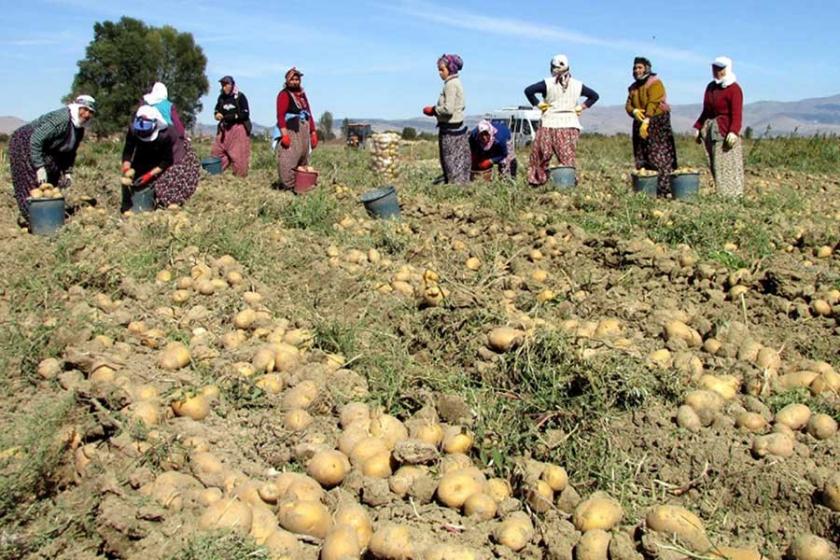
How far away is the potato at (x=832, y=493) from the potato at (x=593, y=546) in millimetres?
648

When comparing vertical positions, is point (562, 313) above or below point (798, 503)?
above

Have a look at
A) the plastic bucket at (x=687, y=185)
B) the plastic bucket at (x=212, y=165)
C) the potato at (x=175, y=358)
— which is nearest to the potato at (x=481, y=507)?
the potato at (x=175, y=358)

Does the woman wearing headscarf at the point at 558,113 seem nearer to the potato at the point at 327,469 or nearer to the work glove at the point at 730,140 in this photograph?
the work glove at the point at 730,140

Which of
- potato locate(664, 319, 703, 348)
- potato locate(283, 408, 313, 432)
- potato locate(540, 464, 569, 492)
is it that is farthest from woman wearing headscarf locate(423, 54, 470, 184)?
potato locate(540, 464, 569, 492)

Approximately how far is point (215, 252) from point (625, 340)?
9.00 ft

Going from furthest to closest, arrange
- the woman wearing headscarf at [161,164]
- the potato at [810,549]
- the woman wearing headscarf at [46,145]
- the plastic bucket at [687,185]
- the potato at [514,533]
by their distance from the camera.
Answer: the plastic bucket at [687,185] → the woman wearing headscarf at [161,164] → the woman wearing headscarf at [46,145] → the potato at [514,533] → the potato at [810,549]

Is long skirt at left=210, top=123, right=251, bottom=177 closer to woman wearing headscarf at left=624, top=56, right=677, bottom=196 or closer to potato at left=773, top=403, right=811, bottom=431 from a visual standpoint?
woman wearing headscarf at left=624, top=56, right=677, bottom=196

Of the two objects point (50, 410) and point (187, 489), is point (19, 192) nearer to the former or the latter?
point (50, 410)

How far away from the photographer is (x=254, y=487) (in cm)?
237

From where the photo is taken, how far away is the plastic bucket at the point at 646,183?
7.34 meters

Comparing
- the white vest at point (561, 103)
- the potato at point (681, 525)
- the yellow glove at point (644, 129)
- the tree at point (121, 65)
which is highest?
the tree at point (121, 65)

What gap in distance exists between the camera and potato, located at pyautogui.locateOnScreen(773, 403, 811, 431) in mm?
2703

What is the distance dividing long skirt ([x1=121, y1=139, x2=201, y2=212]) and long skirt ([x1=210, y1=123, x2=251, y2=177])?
2.50 metres

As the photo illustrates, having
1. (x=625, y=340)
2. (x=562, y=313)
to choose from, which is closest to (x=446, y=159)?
(x=562, y=313)
